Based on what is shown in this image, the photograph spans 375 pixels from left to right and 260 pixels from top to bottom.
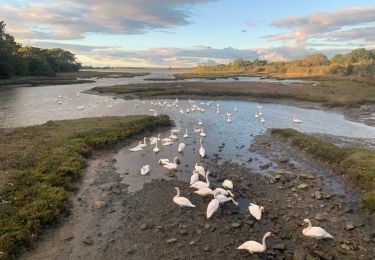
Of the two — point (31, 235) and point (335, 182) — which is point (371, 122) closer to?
point (335, 182)

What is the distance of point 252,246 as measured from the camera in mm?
13047

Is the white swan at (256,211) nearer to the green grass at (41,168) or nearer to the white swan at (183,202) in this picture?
the white swan at (183,202)

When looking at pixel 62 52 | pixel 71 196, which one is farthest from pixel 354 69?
pixel 62 52

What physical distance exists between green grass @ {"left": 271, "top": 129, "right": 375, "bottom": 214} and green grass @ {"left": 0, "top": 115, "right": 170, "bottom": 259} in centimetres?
1432

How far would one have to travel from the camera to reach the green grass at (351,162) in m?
18.9

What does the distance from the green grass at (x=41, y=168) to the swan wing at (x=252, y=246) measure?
7.94 metres

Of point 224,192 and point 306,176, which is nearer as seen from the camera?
point 224,192

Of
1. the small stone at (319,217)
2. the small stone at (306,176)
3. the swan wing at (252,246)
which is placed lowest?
the small stone at (319,217)

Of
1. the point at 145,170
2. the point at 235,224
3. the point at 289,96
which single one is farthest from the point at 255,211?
the point at 289,96

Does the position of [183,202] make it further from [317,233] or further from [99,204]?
[317,233]

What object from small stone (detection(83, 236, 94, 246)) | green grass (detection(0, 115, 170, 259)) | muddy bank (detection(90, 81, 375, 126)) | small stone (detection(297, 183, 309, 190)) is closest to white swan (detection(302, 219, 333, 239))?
small stone (detection(297, 183, 309, 190))

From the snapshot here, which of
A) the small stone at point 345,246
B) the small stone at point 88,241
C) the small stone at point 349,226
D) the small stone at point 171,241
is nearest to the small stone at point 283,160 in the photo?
the small stone at point 349,226

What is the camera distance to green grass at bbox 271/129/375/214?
18891mm

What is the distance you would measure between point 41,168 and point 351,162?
1820 centimetres
